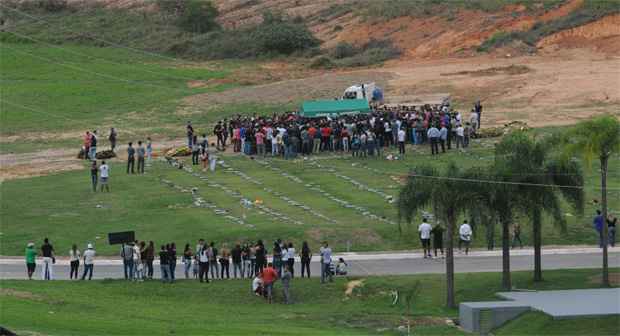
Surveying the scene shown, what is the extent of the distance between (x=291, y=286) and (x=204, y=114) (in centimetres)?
4125

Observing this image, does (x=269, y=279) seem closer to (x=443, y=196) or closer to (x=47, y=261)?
(x=443, y=196)

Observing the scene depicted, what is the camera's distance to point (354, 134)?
6066 centimetres

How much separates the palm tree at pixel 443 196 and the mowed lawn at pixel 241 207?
14.0 ft

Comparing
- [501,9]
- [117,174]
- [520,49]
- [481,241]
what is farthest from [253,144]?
[501,9]

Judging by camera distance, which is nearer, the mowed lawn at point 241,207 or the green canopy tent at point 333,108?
the mowed lawn at point 241,207

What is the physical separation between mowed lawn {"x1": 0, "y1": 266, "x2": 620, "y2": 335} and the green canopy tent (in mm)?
25862

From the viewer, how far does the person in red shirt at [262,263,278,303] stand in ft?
125

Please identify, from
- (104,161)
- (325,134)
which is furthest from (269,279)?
(325,134)

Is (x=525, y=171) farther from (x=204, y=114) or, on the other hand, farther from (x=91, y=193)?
(x=204, y=114)

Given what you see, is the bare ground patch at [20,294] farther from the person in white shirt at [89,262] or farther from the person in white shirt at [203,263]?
the person in white shirt at [203,263]

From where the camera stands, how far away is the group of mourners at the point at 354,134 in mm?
60188

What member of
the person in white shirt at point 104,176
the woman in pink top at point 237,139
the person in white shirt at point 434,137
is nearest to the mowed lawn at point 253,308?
the person in white shirt at point 104,176

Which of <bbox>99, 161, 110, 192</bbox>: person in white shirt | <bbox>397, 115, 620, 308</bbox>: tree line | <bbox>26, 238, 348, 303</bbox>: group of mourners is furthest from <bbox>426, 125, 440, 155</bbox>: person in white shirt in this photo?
<bbox>397, 115, 620, 308</bbox>: tree line

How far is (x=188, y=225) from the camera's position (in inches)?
1893
